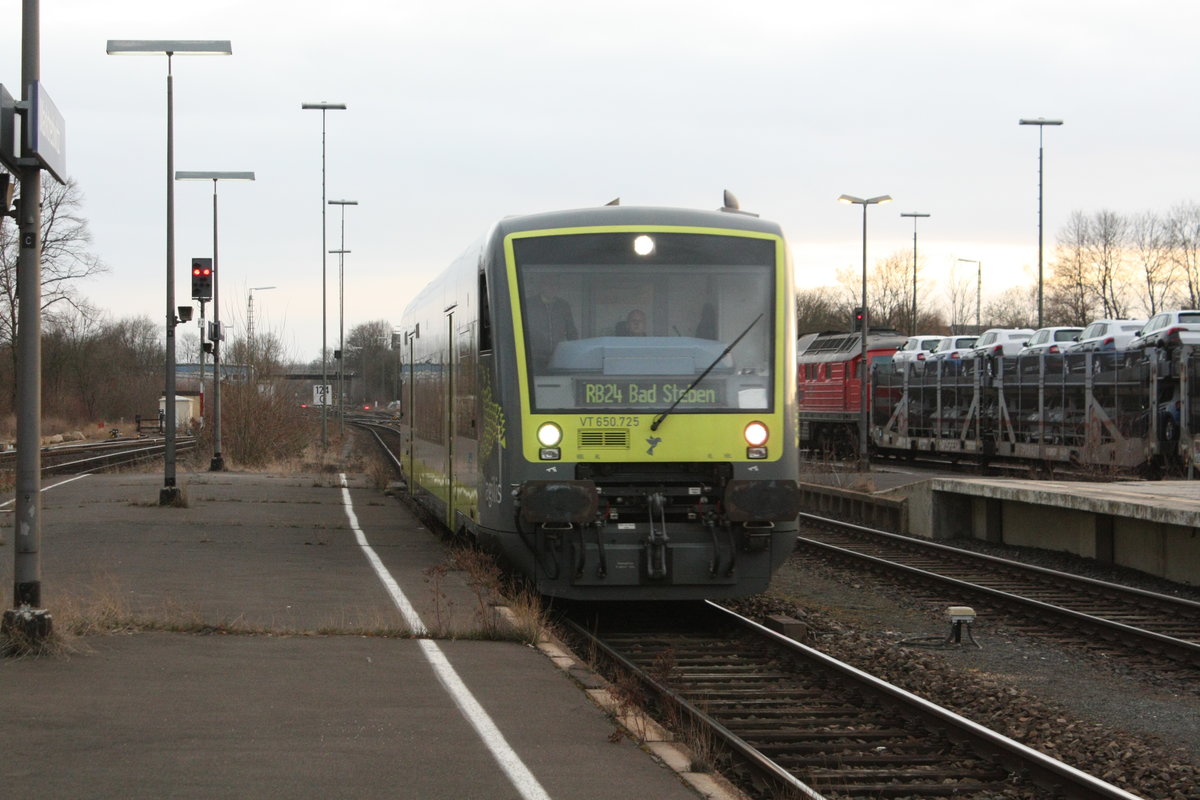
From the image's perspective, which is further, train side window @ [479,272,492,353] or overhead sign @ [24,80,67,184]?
train side window @ [479,272,492,353]

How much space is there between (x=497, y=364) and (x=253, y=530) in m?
7.73

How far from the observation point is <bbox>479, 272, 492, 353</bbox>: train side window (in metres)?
11.4

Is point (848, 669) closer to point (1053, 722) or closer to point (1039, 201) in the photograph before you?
point (1053, 722)

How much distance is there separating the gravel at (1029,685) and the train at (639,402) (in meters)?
1.28

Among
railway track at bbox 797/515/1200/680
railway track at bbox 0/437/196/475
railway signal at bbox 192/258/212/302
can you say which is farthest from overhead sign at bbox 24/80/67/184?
railway track at bbox 0/437/196/475

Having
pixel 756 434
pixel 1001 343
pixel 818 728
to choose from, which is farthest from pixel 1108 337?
pixel 818 728

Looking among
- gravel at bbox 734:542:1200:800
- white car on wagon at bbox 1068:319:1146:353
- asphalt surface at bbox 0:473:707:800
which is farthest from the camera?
white car on wagon at bbox 1068:319:1146:353

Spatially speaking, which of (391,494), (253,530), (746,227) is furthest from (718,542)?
(391,494)

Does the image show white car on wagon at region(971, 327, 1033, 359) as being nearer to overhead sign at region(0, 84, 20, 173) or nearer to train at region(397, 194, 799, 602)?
train at region(397, 194, 799, 602)

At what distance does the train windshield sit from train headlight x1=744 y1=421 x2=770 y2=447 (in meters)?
0.15

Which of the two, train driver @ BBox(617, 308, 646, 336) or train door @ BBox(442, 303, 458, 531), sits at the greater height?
train driver @ BBox(617, 308, 646, 336)

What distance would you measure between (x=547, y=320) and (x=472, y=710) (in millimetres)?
4360

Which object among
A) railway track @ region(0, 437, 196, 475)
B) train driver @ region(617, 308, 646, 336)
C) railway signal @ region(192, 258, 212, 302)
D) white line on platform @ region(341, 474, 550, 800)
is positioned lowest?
white line on platform @ region(341, 474, 550, 800)

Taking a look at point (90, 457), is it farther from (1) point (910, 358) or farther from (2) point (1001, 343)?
(2) point (1001, 343)
